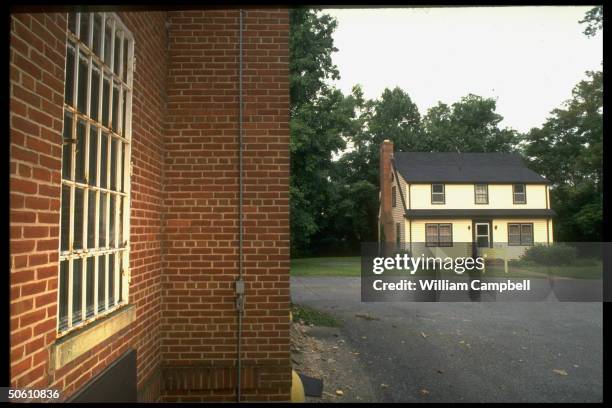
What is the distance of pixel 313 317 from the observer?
9.90m

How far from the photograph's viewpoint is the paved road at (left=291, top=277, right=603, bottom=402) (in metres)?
5.51

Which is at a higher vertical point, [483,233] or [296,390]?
[483,233]

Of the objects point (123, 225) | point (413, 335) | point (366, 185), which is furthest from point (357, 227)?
point (123, 225)

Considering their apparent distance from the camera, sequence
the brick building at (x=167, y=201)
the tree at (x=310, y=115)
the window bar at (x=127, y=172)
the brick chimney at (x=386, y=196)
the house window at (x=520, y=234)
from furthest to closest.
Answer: the brick chimney at (x=386, y=196)
the house window at (x=520, y=234)
the tree at (x=310, y=115)
the window bar at (x=127, y=172)
the brick building at (x=167, y=201)

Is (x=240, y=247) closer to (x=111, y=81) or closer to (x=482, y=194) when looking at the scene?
(x=111, y=81)

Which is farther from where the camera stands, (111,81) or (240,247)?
(240,247)

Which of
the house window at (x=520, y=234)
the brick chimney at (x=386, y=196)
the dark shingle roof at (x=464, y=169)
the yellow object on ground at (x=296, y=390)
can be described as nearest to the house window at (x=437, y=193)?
the dark shingle roof at (x=464, y=169)

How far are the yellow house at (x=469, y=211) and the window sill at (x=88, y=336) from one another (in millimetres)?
23585

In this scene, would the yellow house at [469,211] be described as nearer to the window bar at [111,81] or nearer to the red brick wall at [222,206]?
the red brick wall at [222,206]

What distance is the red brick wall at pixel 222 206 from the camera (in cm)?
393

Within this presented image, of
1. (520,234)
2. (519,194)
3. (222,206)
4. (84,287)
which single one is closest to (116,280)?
(84,287)

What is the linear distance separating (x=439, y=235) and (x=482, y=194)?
13.8 ft

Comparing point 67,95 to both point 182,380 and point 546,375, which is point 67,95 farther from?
point 546,375

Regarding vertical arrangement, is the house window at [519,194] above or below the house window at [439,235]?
above
